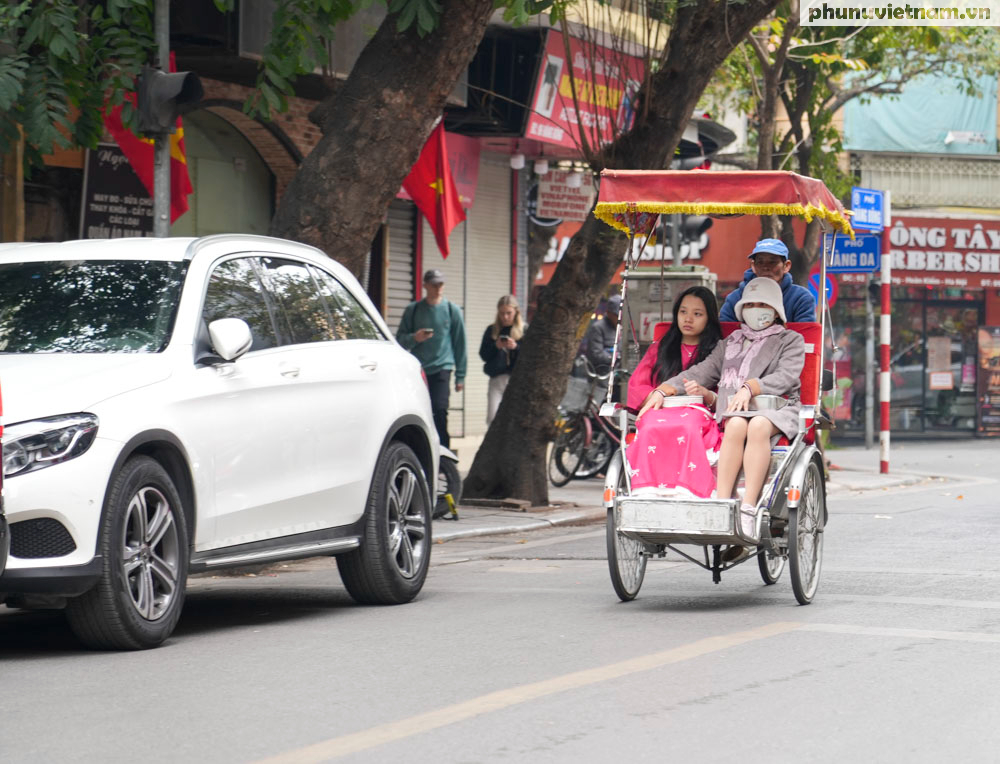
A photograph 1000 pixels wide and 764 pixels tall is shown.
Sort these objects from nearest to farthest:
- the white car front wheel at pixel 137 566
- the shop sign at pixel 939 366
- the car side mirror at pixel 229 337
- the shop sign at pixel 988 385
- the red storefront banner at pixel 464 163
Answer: the white car front wheel at pixel 137 566, the car side mirror at pixel 229 337, the red storefront banner at pixel 464 163, the shop sign at pixel 939 366, the shop sign at pixel 988 385

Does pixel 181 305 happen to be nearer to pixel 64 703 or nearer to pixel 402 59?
pixel 64 703

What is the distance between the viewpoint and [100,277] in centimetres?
812

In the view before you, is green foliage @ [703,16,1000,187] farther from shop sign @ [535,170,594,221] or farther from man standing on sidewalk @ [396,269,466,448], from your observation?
man standing on sidewalk @ [396,269,466,448]

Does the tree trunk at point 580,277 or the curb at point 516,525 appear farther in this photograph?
the tree trunk at point 580,277

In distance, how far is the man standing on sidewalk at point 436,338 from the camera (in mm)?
17031

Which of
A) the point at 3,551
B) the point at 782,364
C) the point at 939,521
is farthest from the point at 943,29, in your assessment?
the point at 3,551

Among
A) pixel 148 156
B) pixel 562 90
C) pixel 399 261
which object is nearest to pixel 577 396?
pixel 399 261

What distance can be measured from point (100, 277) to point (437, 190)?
10168mm

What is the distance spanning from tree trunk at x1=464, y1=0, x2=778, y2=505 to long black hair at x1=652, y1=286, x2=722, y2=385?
17.9 ft

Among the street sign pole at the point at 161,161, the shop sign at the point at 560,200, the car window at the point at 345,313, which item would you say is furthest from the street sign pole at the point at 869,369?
the car window at the point at 345,313

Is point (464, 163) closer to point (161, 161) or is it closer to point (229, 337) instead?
point (161, 161)

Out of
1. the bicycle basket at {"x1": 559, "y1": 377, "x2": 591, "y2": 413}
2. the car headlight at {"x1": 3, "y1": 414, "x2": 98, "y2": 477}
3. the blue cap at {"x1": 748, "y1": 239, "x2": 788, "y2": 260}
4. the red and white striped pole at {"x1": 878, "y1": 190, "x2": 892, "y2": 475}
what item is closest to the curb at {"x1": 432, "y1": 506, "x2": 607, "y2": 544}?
the bicycle basket at {"x1": 559, "y1": 377, "x2": 591, "y2": 413}

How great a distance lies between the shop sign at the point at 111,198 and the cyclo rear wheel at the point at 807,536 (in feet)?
27.3

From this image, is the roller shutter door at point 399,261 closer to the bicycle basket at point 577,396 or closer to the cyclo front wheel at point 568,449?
the bicycle basket at point 577,396
